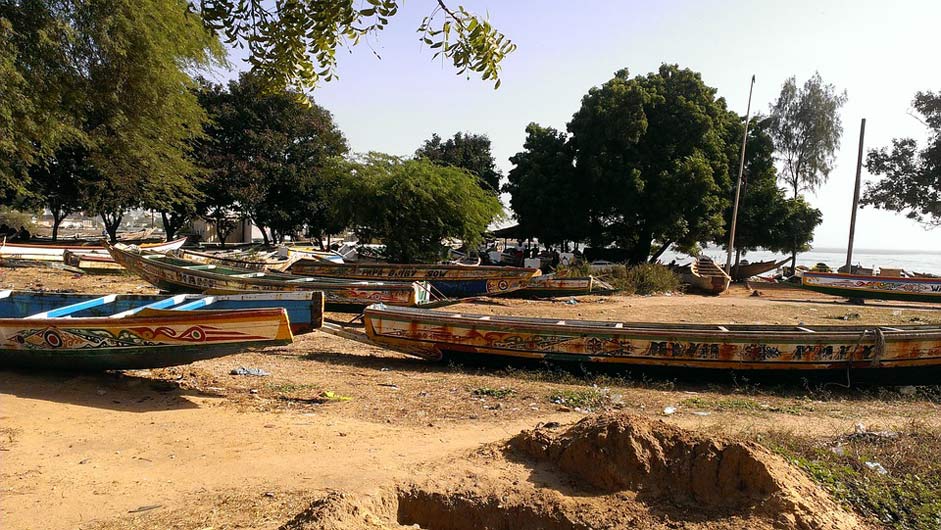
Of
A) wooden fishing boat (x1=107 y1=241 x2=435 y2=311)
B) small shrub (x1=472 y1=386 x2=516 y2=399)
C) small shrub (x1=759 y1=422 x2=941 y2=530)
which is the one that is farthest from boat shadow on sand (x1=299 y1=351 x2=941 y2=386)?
wooden fishing boat (x1=107 y1=241 x2=435 y2=311)

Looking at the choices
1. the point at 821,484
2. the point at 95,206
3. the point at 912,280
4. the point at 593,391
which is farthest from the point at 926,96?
the point at 95,206

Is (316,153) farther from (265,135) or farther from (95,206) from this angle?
(95,206)

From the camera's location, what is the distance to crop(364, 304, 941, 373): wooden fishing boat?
309 inches

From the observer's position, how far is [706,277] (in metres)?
22.0

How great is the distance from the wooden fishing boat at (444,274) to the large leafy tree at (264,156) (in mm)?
10709

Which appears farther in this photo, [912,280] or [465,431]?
[912,280]

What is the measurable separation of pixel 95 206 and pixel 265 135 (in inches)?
347

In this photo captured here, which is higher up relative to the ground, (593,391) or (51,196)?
(51,196)

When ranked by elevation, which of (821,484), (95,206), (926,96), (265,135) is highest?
(926,96)

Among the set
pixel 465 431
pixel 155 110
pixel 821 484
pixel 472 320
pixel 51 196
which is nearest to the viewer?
pixel 821 484

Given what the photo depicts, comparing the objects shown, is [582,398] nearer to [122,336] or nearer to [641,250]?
[122,336]

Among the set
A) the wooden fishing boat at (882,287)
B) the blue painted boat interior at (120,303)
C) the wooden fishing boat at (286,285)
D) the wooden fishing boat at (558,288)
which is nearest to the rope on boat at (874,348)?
the blue painted boat interior at (120,303)

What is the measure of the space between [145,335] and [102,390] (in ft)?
2.59

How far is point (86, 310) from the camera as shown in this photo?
7.80 meters
